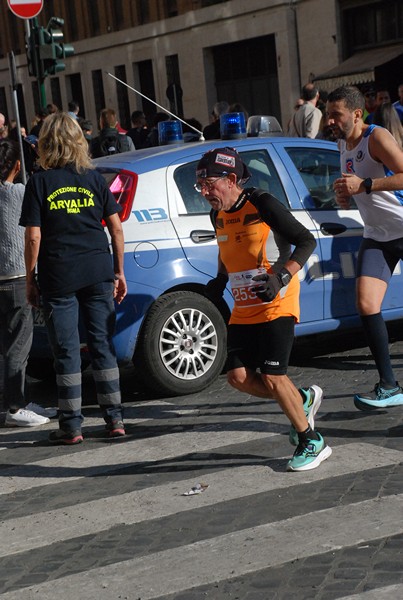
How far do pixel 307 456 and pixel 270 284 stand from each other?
0.91 m

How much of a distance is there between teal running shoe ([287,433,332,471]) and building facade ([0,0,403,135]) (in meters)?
17.8

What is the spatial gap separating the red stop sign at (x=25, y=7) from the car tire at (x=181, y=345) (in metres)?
7.62

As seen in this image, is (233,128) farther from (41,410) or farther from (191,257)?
(41,410)

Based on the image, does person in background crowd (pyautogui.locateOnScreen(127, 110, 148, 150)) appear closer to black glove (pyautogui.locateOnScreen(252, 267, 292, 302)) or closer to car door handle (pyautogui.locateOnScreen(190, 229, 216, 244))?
car door handle (pyautogui.locateOnScreen(190, 229, 216, 244))

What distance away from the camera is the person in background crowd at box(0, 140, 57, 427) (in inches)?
294

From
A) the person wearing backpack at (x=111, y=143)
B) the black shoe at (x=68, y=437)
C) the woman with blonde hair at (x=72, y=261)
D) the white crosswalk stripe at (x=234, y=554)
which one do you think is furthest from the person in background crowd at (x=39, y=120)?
the white crosswalk stripe at (x=234, y=554)

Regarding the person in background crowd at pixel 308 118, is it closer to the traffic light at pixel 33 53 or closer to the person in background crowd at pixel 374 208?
the traffic light at pixel 33 53

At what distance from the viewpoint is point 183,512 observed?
210 inches

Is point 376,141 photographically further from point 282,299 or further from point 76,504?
point 76,504

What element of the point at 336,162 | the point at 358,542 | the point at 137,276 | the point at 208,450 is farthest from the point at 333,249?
the point at 358,542

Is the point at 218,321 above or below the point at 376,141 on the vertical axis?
below

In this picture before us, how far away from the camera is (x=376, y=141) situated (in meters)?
6.83

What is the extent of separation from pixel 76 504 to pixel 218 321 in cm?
254

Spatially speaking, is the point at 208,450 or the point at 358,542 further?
the point at 208,450
